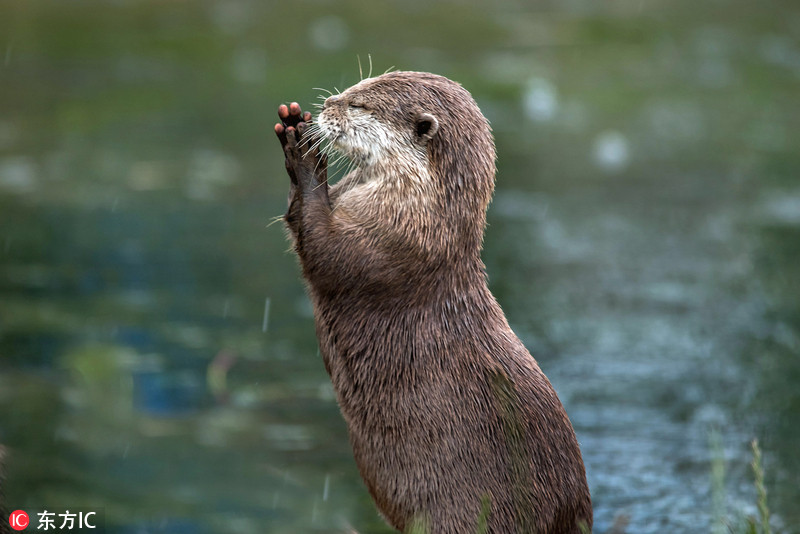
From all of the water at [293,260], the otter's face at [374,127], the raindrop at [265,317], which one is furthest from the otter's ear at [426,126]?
the raindrop at [265,317]

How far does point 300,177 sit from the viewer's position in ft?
9.18

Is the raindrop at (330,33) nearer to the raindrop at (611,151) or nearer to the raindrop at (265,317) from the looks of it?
the raindrop at (611,151)

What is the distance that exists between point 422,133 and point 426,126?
0.07 ft

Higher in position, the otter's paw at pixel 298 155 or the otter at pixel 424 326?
the otter's paw at pixel 298 155

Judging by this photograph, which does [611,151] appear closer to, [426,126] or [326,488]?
[326,488]

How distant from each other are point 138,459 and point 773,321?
319 centimetres

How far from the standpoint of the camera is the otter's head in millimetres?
2787

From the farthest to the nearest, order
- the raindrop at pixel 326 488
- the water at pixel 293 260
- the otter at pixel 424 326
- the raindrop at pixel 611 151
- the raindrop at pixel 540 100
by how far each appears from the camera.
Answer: the raindrop at pixel 540 100, the raindrop at pixel 611 151, the water at pixel 293 260, the raindrop at pixel 326 488, the otter at pixel 424 326

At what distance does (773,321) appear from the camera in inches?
209

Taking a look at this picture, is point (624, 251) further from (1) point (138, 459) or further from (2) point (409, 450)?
(2) point (409, 450)

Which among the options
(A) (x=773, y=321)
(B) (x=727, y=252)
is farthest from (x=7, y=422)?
(B) (x=727, y=252)

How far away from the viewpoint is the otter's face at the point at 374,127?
2807 mm

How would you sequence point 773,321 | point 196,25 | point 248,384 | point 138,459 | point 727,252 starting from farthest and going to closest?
point 196,25 → point 727,252 → point 773,321 → point 248,384 → point 138,459

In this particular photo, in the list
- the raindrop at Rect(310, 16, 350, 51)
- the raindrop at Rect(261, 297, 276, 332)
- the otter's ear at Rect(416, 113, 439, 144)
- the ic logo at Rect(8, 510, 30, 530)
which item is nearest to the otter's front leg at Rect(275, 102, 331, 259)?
the otter's ear at Rect(416, 113, 439, 144)
